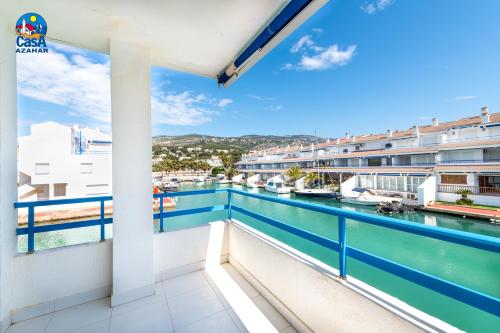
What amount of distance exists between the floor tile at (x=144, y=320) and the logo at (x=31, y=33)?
254 centimetres

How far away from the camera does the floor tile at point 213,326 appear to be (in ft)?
5.00

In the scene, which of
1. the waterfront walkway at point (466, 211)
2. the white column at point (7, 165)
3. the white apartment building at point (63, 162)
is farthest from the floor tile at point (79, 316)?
the waterfront walkway at point (466, 211)

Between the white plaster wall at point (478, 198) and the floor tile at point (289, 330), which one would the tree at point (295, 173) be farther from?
the floor tile at point (289, 330)

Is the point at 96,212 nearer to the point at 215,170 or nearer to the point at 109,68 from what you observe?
the point at 109,68

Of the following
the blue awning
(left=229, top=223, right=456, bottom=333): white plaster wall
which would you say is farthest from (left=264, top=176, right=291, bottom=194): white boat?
the blue awning

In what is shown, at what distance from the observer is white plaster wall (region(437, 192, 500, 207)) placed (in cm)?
1153

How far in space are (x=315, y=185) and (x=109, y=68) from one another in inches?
932

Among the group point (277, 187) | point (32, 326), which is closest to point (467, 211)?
point (277, 187)

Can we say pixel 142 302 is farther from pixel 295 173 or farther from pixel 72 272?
pixel 295 173

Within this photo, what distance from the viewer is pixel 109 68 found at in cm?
189

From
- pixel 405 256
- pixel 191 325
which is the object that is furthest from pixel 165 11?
pixel 405 256

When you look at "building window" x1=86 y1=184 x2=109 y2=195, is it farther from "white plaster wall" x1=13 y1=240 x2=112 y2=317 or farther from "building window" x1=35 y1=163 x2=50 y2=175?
"white plaster wall" x1=13 y1=240 x2=112 y2=317

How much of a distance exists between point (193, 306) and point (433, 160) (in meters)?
20.3

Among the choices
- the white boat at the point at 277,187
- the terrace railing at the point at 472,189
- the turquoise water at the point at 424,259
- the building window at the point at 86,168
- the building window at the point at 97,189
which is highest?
the building window at the point at 86,168
